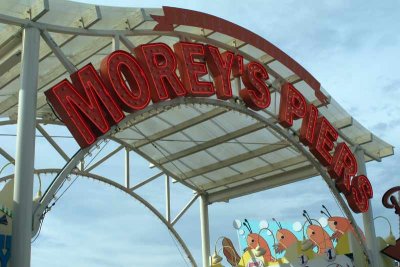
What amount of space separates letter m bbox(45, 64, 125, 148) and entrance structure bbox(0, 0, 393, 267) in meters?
0.29

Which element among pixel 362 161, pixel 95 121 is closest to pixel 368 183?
pixel 362 161

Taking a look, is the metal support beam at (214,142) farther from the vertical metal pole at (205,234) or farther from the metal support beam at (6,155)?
the metal support beam at (6,155)

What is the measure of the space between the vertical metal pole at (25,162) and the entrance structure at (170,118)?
0.02m

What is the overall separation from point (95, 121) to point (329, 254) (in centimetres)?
1217

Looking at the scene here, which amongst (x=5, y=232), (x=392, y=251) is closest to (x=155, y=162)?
(x=392, y=251)

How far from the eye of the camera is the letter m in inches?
515

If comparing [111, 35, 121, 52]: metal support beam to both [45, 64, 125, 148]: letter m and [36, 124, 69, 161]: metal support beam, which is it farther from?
[36, 124, 69, 161]: metal support beam

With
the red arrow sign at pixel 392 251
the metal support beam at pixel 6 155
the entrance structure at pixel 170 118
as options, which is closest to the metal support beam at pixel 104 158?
the entrance structure at pixel 170 118

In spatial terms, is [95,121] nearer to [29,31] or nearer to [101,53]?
[29,31]

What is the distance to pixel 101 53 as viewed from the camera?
63.2 feet

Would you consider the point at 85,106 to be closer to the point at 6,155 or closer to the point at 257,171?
the point at 6,155

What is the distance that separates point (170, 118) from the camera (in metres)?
24.4

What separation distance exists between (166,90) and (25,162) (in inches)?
189

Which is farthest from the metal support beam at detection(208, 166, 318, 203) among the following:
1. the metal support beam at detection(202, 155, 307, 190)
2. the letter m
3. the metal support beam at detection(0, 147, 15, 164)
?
the letter m
